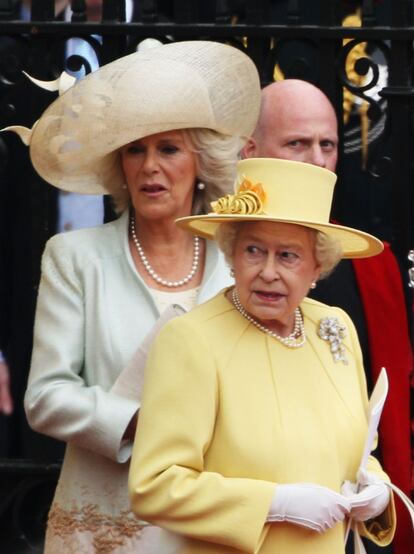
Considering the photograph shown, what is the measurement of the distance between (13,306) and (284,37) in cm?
117

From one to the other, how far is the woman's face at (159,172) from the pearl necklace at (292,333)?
61cm

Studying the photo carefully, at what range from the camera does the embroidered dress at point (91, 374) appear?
403cm

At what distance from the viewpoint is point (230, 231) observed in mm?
3684

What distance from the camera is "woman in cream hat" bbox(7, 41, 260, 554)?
13.3 ft

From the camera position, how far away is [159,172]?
4.26 metres

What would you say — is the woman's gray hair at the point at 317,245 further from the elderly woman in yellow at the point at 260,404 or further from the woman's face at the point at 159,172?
the woman's face at the point at 159,172

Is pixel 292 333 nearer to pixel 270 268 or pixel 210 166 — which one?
pixel 270 268

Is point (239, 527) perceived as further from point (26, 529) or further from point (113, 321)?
point (26, 529)

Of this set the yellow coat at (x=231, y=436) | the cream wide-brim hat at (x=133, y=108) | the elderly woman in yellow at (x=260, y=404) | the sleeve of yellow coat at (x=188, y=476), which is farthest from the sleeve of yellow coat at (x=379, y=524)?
the cream wide-brim hat at (x=133, y=108)

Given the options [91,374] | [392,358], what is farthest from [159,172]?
[392,358]

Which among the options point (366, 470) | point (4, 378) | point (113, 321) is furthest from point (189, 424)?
point (4, 378)

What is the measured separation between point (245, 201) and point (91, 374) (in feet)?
2.61

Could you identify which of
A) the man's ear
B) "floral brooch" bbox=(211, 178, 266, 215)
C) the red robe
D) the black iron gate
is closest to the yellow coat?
"floral brooch" bbox=(211, 178, 266, 215)

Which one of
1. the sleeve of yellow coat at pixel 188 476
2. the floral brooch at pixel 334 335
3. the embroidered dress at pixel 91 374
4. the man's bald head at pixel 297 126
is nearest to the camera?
the sleeve of yellow coat at pixel 188 476
